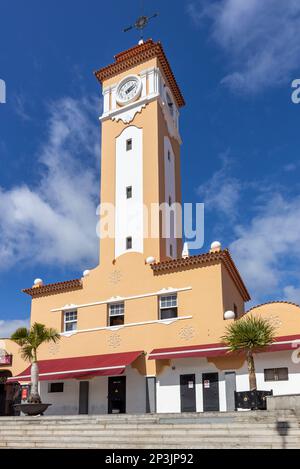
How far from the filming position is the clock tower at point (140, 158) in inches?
1236

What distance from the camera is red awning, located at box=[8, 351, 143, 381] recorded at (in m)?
25.8

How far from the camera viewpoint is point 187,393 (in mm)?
25406

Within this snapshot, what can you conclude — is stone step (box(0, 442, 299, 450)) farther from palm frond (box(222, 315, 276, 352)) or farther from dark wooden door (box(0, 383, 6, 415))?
dark wooden door (box(0, 383, 6, 415))

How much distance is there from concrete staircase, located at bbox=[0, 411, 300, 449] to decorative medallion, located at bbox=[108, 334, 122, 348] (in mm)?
7320

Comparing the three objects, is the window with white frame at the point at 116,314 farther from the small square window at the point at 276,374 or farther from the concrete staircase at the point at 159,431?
the small square window at the point at 276,374

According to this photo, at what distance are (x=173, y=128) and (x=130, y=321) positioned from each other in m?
15.8

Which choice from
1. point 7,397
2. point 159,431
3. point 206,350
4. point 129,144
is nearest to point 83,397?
point 206,350

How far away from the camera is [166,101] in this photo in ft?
118

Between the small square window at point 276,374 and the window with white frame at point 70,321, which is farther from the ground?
the window with white frame at point 70,321

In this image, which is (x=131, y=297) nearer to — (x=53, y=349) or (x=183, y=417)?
(x=53, y=349)

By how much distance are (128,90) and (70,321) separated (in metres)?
16.8

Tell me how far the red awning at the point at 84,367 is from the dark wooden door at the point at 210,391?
12.9 ft

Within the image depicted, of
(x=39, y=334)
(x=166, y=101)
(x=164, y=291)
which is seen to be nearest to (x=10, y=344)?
(x=39, y=334)

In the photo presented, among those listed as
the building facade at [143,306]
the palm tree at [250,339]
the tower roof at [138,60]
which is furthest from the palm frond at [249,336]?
the tower roof at [138,60]
